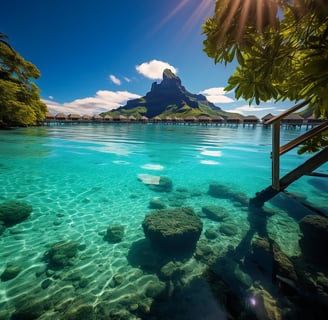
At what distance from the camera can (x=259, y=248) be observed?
164 inches

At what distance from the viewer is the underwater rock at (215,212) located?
5.97 meters

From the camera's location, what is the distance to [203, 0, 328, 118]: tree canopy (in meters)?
1.38

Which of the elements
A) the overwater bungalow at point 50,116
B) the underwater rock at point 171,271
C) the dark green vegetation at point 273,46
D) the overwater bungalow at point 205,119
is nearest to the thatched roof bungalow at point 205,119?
the overwater bungalow at point 205,119

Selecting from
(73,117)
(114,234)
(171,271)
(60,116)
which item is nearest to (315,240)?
(171,271)

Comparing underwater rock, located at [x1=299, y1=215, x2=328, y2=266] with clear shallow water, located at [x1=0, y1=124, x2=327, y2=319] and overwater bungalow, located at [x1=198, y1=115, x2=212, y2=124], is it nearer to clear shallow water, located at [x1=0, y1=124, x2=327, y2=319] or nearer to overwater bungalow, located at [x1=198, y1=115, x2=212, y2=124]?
clear shallow water, located at [x1=0, y1=124, x2=327, y2=319]

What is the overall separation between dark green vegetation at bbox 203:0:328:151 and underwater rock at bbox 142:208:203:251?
347cm

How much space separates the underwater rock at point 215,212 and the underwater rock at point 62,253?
14.8ft

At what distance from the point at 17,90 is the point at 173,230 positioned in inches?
1449

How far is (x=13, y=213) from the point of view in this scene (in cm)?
509

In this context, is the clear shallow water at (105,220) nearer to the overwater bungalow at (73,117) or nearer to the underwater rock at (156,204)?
the underwater rock at (156,204)

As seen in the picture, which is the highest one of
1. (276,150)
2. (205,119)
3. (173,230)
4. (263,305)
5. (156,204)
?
(205,119)

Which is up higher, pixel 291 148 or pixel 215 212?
pixel 291 148

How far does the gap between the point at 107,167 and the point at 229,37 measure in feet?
35.6

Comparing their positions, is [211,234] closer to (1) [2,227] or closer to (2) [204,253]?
(2) [204,253]
